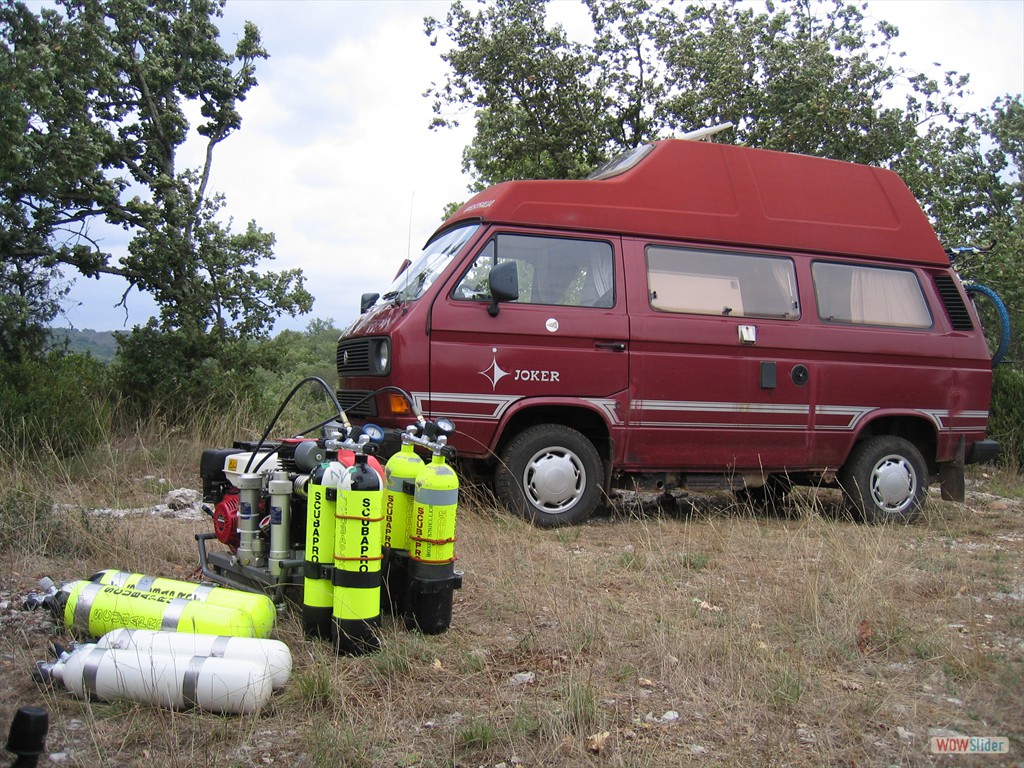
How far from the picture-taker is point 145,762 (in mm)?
2643

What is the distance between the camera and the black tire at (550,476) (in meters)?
6.06

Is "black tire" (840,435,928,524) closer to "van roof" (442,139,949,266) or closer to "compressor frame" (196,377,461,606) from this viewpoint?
"van roof" (442,139,949,266)

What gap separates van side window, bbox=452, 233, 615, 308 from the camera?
614 centimetres

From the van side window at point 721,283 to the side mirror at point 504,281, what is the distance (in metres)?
1.16

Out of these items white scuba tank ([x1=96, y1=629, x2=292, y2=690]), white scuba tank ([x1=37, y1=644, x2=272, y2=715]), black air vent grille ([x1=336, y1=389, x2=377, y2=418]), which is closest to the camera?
white scuba tank ([x1=37, y1=644, x2=272, y2=715])

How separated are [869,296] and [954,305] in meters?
0.87

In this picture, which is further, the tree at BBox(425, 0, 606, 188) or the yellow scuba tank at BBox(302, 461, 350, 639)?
the tree at BBox(425, 0, 606, 188)

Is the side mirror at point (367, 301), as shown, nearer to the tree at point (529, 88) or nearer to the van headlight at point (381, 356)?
the van headlight at point (381, 356)

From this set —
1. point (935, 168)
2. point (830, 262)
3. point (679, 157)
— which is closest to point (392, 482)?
point (679, 157)

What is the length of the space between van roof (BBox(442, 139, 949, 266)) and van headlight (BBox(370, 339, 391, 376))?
1.17m

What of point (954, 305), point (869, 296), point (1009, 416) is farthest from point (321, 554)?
point (1009, 416)

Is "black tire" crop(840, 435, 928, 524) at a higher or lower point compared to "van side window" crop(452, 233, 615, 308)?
lower

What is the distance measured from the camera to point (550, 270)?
20.7ft

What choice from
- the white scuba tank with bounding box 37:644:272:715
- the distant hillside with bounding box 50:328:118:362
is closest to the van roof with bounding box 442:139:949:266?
the white scuba tank with bounding box 37:644:272:715
